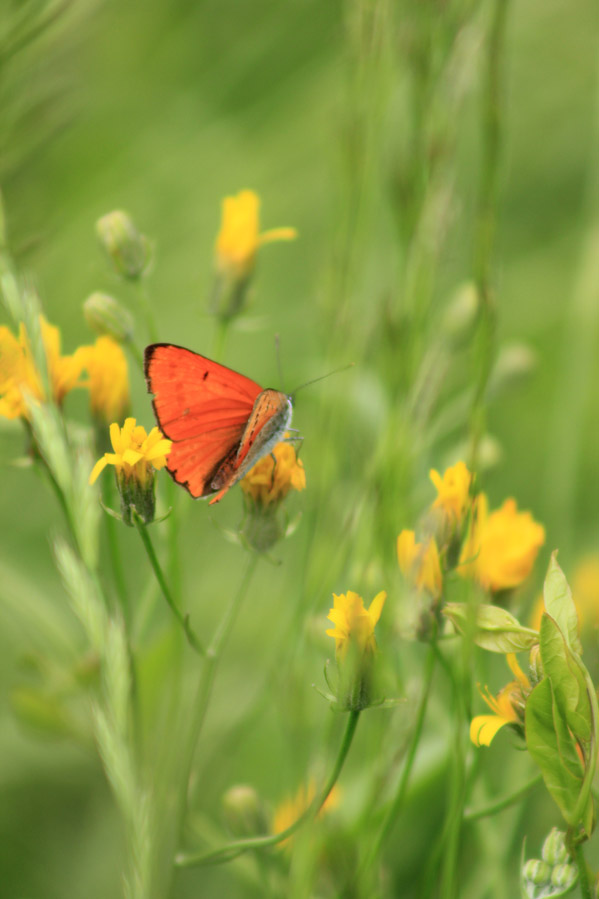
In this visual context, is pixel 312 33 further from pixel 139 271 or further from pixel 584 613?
pixel 584 613

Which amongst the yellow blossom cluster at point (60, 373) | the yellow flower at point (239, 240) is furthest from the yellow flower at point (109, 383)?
the yellow flower at point (239, 240)

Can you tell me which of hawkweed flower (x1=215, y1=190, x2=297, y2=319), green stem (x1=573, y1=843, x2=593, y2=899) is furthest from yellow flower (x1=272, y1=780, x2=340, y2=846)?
hawkweed flower (x1=215, y1=190, x2=297, y2=319)

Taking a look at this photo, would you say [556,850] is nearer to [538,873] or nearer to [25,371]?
[538,873]

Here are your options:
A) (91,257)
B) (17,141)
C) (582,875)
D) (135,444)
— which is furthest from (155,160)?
(582,875)

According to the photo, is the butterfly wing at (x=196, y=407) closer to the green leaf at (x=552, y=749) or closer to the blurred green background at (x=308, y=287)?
the blurred green background at (x=308, y=287)

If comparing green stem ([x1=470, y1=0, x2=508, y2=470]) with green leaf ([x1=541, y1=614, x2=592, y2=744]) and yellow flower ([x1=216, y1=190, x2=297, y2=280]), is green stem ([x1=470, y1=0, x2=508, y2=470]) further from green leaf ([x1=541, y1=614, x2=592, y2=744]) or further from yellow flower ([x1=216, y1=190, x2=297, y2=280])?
yellow flower ([x1=216, y1=190, x2=297, y2=280])

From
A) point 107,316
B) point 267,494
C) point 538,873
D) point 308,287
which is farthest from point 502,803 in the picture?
point 308,287
